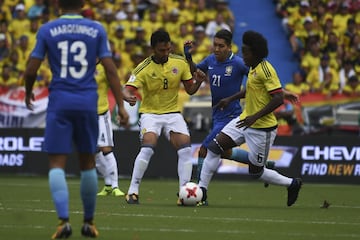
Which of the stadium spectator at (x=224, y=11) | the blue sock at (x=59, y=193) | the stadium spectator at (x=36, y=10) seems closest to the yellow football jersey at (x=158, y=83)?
the blue sock at (x=59, y=193)

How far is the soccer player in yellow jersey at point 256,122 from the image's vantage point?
13.9 meters

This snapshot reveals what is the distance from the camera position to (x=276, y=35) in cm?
3023

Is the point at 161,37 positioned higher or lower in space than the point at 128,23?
higher

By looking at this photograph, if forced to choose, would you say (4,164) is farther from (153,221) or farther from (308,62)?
(153,221)

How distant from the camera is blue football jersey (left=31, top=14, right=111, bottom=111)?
9984 millimetres

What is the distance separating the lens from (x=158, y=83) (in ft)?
49.9

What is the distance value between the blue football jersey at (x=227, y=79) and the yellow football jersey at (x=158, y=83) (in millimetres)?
585

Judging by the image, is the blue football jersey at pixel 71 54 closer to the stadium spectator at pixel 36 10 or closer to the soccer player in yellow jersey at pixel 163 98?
the soccer player in yellow jersey at pixel 163 98

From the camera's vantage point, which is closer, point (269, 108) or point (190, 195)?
point (269, 108)

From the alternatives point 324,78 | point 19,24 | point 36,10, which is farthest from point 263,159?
point 36,10

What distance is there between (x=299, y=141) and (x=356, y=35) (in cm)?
766

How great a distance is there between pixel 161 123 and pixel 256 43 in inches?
77.8

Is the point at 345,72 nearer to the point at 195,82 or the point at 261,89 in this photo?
the point at 195,82

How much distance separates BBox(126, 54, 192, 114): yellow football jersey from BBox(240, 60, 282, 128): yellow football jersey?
1.33 meters
